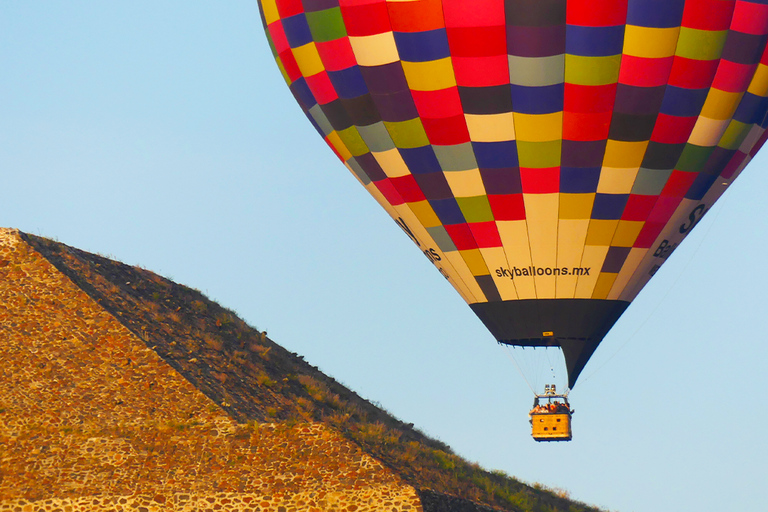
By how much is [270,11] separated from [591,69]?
9.45 m

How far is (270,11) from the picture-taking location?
31.6 m

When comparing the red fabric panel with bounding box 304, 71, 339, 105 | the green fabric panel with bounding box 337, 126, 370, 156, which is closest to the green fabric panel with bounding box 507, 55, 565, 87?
the green fabric panel with bounding box 337, 126, 370, 156

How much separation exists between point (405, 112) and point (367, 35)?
224 centimetres

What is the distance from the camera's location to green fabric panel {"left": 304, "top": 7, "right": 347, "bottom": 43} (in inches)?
1156

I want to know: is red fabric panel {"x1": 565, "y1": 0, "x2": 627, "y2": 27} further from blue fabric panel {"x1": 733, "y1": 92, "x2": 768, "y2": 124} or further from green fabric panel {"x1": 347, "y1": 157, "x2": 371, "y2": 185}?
green fabric panel {"x1": 347, "y1": 157, "x2": 371, "y2": 185}

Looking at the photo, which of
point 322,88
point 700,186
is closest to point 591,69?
point 700,186

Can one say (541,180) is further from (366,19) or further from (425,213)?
(366,19)

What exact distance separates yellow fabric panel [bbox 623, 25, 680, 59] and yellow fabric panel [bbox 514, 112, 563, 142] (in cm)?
242

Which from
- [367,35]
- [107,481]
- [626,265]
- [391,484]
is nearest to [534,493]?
[391,484]

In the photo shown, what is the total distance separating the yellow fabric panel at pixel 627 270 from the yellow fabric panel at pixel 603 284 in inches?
5.4

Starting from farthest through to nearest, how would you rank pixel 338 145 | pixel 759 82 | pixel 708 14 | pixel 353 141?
pixel 338 145, pixel 353 141, pixel 759 82, pixel 708 14

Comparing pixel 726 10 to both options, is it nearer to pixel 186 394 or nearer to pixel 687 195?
pixel 687 195

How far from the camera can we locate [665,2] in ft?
89.4

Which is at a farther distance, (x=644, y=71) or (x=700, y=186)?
(x=700, y=186)
